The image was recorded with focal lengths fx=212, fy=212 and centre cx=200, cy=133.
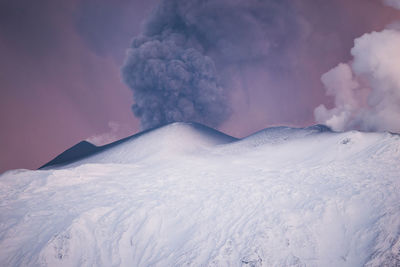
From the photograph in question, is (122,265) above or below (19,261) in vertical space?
below

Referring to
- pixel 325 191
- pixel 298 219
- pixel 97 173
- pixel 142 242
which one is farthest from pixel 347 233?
pixel 97 173

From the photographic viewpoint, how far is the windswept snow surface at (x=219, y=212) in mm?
6516

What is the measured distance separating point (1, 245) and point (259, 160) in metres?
14.1

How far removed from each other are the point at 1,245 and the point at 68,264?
3140mm

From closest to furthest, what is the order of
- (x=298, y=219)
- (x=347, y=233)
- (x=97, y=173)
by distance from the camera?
(x=347, y=233)
(x=298, y=219)
(x=97, y=173)

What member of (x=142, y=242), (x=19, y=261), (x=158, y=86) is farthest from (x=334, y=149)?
(x=158, y=86)

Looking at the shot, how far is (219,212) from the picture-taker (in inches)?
347

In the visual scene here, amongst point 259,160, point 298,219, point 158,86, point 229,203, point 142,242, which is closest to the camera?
point 298,219

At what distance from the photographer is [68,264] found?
24.8 ft

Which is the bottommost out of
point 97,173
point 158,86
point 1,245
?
point 1,245

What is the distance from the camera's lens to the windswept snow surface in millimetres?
6516

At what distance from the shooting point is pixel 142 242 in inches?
322

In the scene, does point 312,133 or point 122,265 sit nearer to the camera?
point 122,265

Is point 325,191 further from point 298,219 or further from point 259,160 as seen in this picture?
point 259,160
